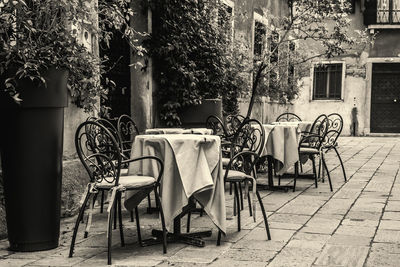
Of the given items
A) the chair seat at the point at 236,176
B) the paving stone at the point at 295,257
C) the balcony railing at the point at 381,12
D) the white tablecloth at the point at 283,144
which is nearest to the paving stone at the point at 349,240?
the paving stone at the point at 295,257

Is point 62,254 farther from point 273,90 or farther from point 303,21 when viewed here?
point 273,90

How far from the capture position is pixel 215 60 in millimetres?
8242

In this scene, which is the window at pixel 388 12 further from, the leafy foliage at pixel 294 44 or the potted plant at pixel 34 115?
the potted plant at pixel 34 115

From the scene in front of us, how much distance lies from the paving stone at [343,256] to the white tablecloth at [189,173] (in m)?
0.75

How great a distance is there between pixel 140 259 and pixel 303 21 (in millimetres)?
7249

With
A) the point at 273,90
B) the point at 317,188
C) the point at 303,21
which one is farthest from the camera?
the point at 273,90

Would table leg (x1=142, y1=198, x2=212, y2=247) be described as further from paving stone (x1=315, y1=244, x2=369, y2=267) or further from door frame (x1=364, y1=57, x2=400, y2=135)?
door frame (x1=364, y1=57, x2=400, y2=135)

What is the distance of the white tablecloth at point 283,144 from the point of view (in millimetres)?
6840

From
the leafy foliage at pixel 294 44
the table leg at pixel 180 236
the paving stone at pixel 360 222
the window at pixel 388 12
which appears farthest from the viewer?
the window at pixel 388 12

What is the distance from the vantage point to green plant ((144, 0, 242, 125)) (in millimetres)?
7484

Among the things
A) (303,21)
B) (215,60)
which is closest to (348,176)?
(215,60)

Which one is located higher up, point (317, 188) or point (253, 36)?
point (253, 36)

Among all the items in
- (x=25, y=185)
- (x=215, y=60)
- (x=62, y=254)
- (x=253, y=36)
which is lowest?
(x=62, y=254)

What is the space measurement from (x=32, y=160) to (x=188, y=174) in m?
1.07
